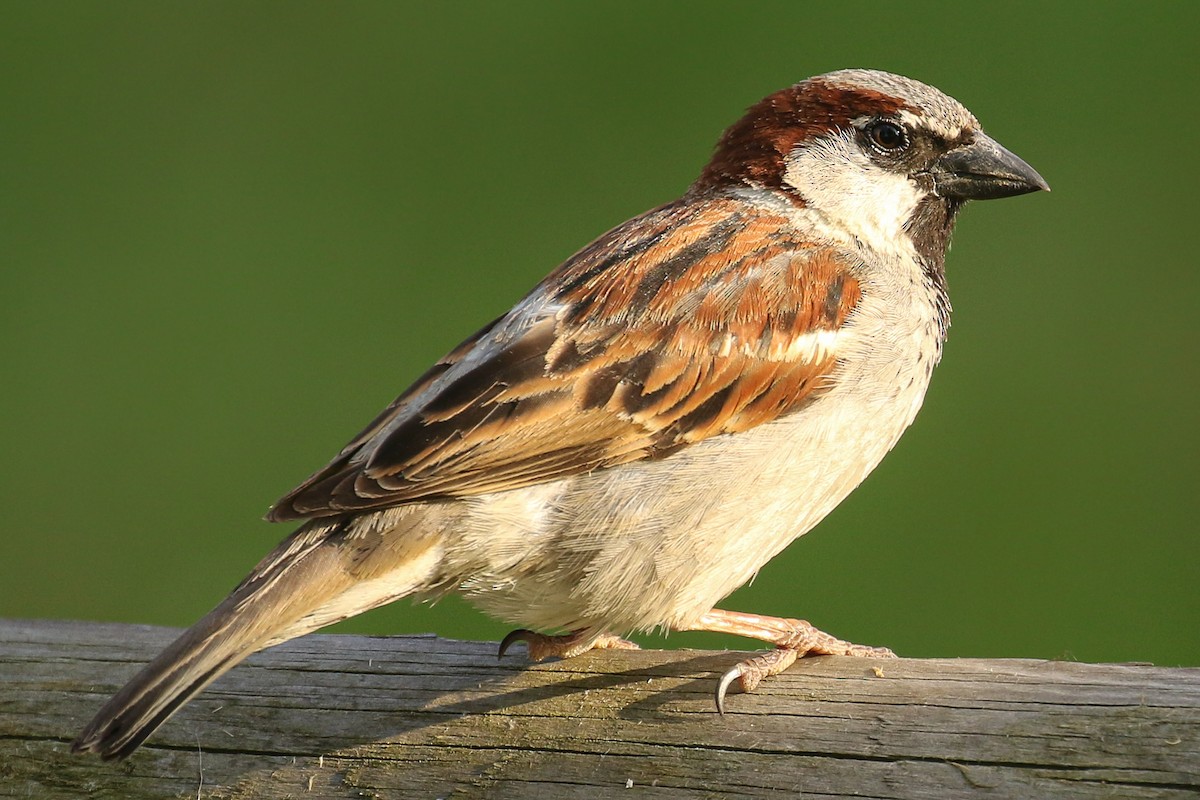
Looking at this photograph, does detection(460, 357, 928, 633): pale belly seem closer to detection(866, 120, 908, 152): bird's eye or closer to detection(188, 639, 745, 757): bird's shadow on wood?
detection(188, 639, 745, 757): bird's shadow on wood

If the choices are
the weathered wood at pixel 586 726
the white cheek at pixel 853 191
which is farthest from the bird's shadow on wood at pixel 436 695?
the white cheek at pixel 853 191

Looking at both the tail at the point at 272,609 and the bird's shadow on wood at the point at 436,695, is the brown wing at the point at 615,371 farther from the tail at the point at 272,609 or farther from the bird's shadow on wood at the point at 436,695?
the bird's shadow on wood at the point at 436,695

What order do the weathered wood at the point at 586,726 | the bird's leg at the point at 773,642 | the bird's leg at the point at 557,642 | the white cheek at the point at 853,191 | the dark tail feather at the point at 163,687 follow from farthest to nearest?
the white cheek at the point at 853,191, the bird's leg at the point at 557,642, the bird's leg at the point at 773,642, the dark tail feather at the point at 163,687, the weathered wood at the point at 586,726

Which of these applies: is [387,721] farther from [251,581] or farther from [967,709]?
[967,709]

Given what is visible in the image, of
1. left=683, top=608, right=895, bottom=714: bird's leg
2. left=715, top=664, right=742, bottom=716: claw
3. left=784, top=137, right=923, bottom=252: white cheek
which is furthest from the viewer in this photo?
left=784, top=137, right=923, bottom=252: white cheek

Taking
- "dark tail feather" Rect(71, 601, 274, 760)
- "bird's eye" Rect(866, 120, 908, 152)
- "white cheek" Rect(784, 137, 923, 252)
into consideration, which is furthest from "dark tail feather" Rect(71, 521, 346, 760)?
"bird's eye" Rect(866, 120, 908, 152)

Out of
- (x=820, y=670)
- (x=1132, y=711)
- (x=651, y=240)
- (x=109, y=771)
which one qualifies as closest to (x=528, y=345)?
(x=651, y=240)

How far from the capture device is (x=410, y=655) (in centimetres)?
249

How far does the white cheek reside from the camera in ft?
10.3

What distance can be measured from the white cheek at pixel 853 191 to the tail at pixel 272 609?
127 centimetres

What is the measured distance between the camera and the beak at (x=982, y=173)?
316 centimetres

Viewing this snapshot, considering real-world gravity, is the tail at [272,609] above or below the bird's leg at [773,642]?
above

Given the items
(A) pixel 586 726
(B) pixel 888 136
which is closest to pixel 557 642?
(A) pixel 586 726

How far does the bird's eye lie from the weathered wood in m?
A: 1.27
